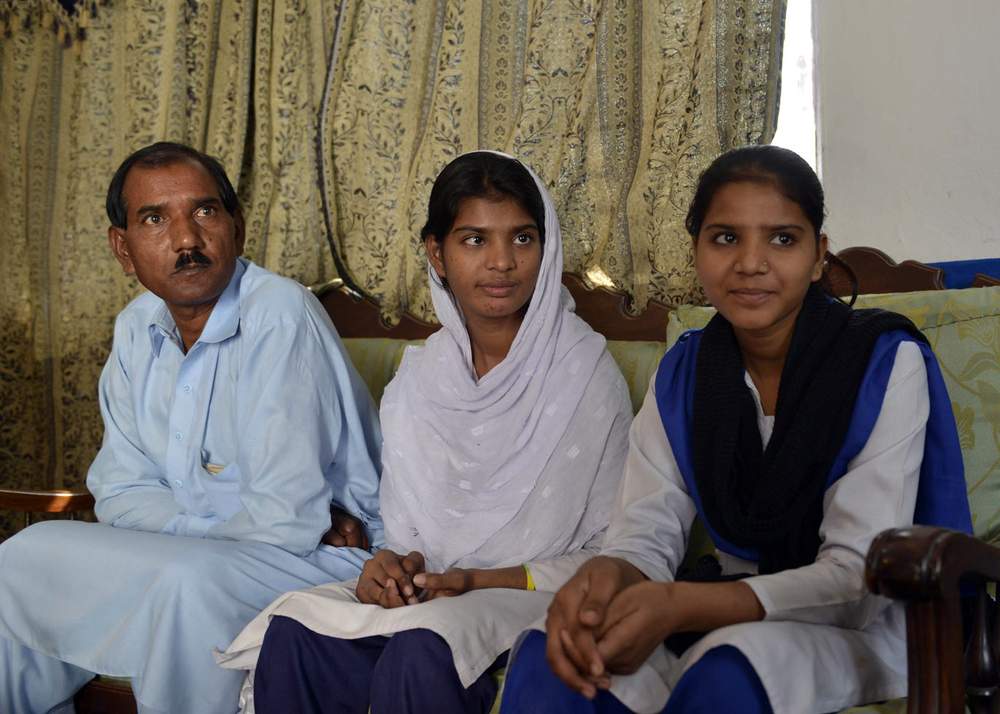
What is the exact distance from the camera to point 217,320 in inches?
96.2

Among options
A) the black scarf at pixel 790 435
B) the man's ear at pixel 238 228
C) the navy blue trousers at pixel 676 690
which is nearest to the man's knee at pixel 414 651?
the navy blue trousers at pixel 676 690

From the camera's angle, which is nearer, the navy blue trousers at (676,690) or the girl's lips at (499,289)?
the navy blue trousers at (676,690)

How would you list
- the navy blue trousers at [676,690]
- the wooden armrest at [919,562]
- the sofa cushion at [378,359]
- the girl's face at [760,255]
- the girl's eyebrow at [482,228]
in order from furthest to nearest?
1. the sofa cushion at [378,359]
2. the girl's eyebrow at [482,228]
3. the girl's face at [760,255]
4. the navy blue trousers at [676,690]
5. the wooden armrest at [919,562]

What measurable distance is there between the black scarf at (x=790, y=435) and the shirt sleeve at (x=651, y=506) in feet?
0.25

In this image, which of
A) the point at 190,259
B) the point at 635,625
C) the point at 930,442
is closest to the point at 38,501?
the point at 190,259

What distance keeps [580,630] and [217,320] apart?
4.57 feet

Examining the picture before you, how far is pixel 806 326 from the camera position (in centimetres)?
165

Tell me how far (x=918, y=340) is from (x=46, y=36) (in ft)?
10.7

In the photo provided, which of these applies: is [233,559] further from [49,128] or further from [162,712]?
[49,128]

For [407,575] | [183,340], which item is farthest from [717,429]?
[183,340]

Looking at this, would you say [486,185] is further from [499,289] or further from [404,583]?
[404,583]

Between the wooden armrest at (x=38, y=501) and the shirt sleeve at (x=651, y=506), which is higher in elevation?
the shirt sleeve at (x=651, y=506)

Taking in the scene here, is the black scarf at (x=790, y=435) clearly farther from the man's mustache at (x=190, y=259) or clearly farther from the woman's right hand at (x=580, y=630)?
the man's mustache at (x=190, y=259)

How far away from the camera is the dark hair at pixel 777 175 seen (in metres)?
1.66
